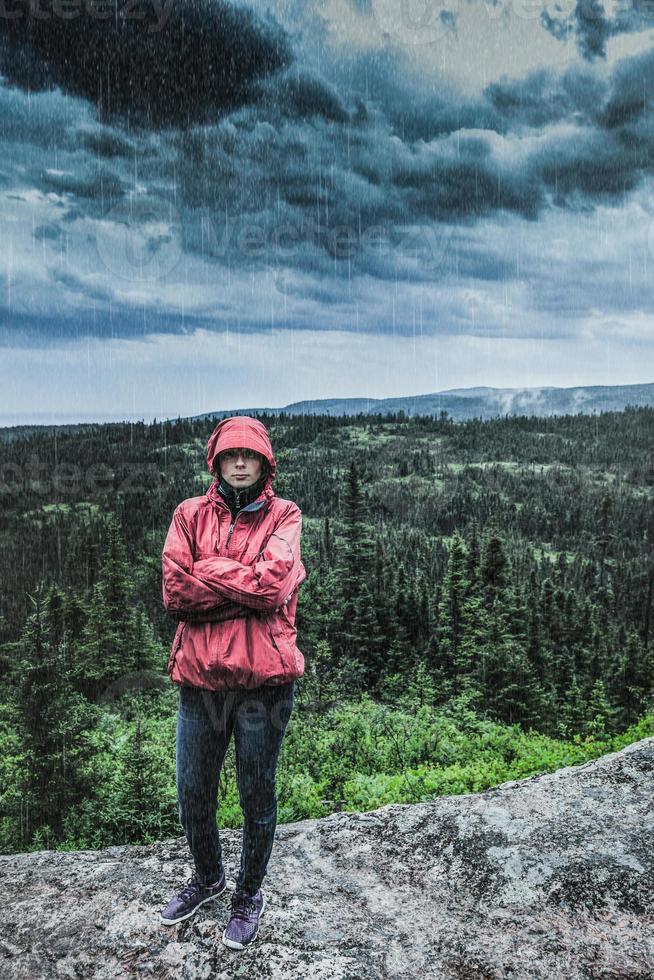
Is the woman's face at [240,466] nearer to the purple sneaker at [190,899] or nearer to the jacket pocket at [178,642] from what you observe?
the jacket pocket at [178,642]

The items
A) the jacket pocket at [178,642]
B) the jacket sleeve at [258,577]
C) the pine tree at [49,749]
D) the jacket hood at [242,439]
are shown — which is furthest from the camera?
the pine tree at [49,749]

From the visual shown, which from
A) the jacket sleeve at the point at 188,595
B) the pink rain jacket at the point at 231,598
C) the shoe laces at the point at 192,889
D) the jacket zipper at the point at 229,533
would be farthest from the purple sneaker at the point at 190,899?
the jacket zipper at the point at 229,533

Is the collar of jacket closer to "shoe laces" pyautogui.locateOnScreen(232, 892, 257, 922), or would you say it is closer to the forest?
"shoe laces" pyautogui.locateOnScreen(232, 892, 257, 922)

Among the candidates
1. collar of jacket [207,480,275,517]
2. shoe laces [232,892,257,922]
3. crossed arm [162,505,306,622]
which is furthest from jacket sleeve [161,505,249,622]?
shoe laces [232,892,257,922]

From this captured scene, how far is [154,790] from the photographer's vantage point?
1223 cm

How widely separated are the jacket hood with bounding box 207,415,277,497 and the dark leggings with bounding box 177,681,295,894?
1185 millimetres

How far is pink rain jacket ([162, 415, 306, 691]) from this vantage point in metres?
2.90

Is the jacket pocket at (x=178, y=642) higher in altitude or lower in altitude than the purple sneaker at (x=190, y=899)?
higher

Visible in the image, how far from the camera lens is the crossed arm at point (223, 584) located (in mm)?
2895

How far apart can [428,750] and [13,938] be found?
1082 cm

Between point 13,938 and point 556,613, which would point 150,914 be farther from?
point 556,613

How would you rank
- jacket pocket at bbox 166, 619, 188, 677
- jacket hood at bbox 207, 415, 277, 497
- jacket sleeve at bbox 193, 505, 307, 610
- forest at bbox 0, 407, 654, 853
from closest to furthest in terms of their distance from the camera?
jacket sleeve at bbox 193, 505, 307, 610 < jacket pocket at bbox 166, 619, 188, 677 < jacket hood at bbox 207, 415, 277, 497 < forest at bbox 0, 407, 654, 853

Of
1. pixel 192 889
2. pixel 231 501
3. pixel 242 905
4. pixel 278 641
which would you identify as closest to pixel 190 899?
pixel 192 889

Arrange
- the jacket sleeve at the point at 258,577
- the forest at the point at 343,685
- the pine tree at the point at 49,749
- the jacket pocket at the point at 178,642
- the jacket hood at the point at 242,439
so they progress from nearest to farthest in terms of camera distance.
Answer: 1. the jacket sleeve at the point at 258,577
2. the jacket pocket at the point at 178,642
3. the jacket hood at the point at 242,439
4. the forest at the point at 343,685
5. the pine tree at the point at 49,749
